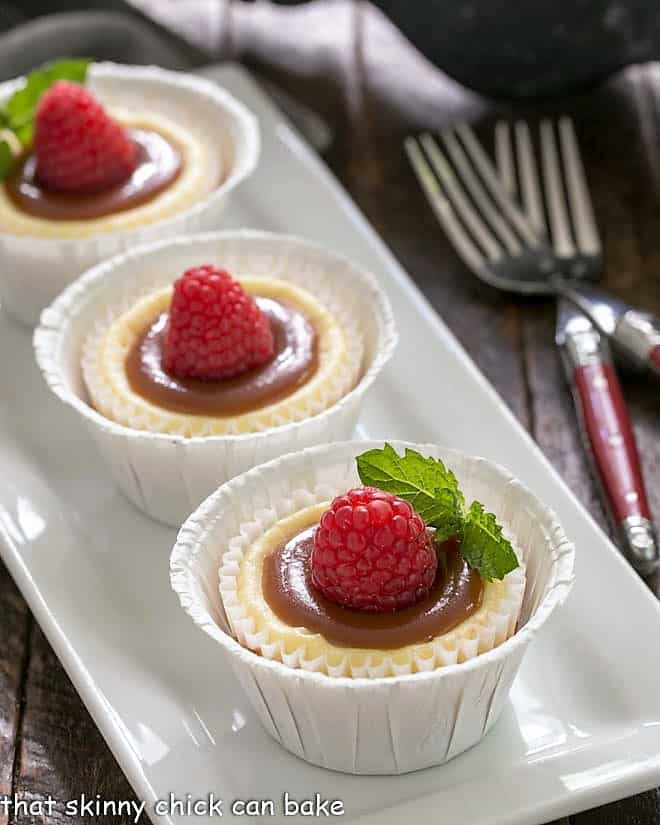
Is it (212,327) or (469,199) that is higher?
(212,327)

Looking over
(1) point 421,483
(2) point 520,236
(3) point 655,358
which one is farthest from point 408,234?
(1) point 421,483

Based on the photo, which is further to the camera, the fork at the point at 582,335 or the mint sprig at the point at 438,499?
the fork at the point at 582,335

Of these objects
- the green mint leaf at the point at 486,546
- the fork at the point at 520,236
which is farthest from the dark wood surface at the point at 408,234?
the green mint leaf at the point at 486,546

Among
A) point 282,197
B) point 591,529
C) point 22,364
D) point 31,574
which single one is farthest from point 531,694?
point 282,197

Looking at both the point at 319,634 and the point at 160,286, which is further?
the point at 160,286

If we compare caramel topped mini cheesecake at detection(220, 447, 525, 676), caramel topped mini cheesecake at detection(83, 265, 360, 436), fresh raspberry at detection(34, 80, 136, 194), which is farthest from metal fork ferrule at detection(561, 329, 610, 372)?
fresh raspberry at detection(34, 80, 136, 194)

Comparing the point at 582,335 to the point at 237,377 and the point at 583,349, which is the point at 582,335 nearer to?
the point at 583,349

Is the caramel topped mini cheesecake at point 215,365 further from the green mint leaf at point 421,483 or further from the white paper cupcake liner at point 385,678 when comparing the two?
the green mint leaf at point 421,483
